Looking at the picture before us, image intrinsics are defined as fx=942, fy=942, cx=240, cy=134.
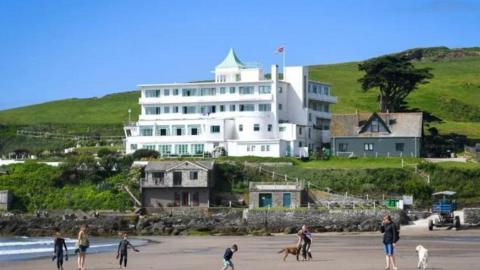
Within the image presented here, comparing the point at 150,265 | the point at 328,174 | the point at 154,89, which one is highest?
the point at 154,89

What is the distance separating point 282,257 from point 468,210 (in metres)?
28.7

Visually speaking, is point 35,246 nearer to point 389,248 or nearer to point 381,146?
point 389,248

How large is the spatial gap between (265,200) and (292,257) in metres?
32.5

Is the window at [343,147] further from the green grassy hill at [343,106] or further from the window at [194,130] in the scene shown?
the green grassy hill at [343,106]

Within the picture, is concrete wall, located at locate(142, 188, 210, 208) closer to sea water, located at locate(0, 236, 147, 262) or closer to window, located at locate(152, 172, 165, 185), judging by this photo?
window, located at locate(152, 172, 165, 185)

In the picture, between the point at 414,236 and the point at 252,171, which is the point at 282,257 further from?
the point at 252,171

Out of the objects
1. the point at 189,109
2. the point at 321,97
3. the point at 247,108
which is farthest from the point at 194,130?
the point at 321,97

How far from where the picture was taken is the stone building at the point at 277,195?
7338 centimetres

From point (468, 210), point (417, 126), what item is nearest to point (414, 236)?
point (468, 210)

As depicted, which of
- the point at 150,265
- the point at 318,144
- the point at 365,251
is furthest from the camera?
the point at 318,144

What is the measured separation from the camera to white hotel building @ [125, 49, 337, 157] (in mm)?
88812

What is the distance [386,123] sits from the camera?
86125mm

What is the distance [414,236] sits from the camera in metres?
57.0

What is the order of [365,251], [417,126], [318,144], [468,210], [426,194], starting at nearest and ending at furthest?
[365,251] → [468,210] → [426,194] → [417,126] → [318,144]
